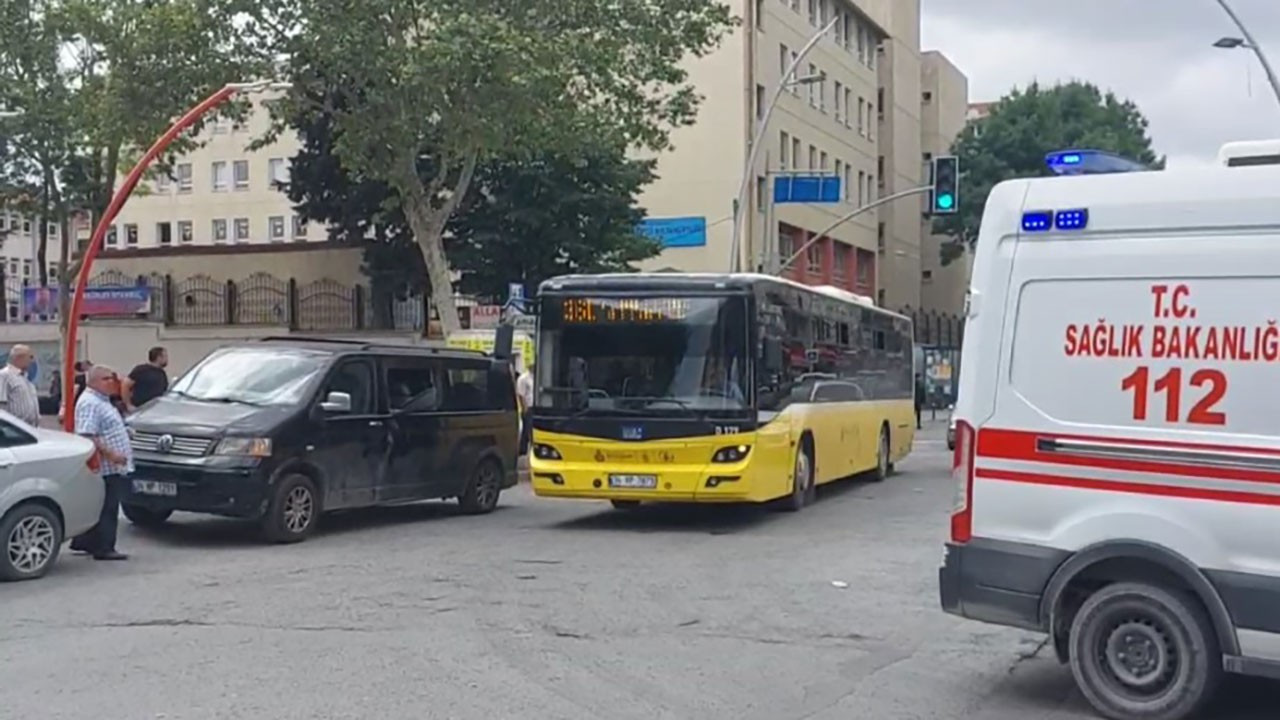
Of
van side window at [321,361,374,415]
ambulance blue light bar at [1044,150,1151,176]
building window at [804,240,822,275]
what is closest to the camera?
ambulance blue light bar at [1044,150,1151,176]

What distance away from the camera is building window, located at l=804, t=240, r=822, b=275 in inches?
2415

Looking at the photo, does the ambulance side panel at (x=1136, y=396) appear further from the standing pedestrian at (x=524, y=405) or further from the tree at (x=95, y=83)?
the tree at (x=95, y=83)

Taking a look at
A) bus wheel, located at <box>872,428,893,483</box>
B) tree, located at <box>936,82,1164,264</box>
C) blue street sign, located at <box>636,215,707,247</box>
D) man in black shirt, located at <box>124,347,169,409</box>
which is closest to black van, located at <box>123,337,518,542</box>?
man in black shirt, located at <box>124,347,169,409</box>

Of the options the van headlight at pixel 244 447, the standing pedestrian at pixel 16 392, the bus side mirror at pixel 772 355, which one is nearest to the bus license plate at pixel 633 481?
the bus side mirror at pixel 772 355

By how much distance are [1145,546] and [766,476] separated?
29.4 ft

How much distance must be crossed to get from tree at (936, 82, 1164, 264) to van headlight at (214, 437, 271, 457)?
53.7 meters

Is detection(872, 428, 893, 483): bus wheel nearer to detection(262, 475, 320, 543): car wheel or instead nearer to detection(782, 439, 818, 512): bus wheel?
detection(782, 439, 818, 512): bus wheel

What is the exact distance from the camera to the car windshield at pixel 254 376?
15.6m

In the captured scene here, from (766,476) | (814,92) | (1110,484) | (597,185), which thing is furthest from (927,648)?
(814,92)

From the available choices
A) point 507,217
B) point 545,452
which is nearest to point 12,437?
point 545,452

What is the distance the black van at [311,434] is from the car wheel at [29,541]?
6.44ft

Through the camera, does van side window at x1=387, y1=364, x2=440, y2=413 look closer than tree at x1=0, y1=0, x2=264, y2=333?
Yes

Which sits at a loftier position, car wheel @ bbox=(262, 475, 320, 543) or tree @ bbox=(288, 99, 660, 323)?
tree @ bbox=(288, 99, 660, 323)

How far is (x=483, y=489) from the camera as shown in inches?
736
